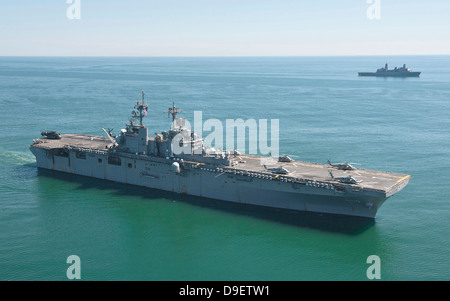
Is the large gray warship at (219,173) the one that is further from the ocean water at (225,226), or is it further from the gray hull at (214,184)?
the ocean water at (225,226)

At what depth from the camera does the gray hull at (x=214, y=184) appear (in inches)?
1409

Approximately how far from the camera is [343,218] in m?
36.5

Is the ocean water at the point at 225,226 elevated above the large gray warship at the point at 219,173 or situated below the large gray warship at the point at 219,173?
below

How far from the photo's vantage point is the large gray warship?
117ft

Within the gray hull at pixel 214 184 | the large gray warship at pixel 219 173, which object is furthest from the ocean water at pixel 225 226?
the large gray warship at pixel 219 173

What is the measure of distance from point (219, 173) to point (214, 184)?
150 centimetres

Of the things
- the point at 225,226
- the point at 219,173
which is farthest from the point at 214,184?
the point at 225,226

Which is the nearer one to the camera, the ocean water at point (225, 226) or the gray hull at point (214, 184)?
the ocean water at point (225, 226)

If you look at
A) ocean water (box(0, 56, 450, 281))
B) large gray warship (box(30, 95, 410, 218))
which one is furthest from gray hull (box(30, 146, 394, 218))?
ocean water (box(0, 56, 450, 281))

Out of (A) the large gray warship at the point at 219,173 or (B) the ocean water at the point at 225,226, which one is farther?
(A) the large gray warship at the point at 219,173

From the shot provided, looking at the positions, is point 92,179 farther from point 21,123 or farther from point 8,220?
point 21,123

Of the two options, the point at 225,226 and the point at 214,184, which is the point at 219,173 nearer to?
the point at 214,184

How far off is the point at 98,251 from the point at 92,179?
18817 mm

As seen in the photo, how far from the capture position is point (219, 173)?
40250mm
